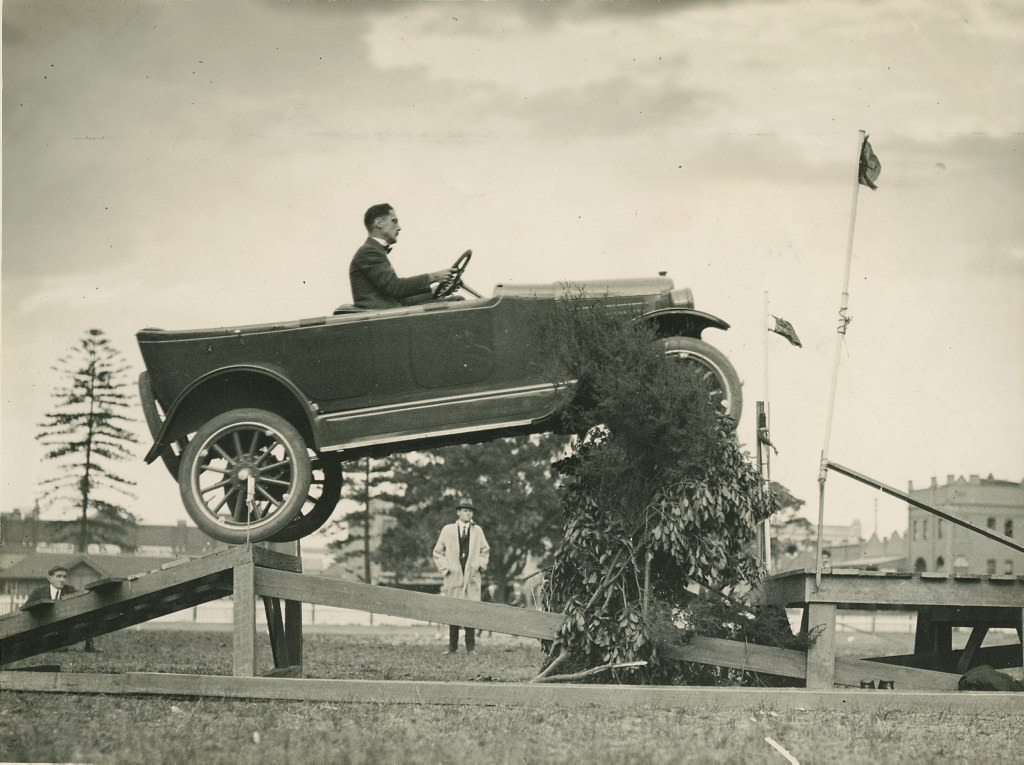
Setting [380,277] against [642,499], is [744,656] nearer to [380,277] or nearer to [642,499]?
[642,499]

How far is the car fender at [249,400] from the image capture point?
310 inches

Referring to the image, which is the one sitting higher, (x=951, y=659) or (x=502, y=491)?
(x=502, y=491)

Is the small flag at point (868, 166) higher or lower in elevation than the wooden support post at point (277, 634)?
higher

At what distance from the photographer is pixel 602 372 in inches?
293

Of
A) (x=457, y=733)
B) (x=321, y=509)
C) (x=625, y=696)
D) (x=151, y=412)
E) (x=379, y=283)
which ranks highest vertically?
(x=379, y=283)

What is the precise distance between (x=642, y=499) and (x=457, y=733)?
2.19m

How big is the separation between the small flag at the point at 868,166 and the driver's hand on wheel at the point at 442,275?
3070 millimetres

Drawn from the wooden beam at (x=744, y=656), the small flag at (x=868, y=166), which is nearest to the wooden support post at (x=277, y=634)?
the wooden beam at (x=744, y=656)

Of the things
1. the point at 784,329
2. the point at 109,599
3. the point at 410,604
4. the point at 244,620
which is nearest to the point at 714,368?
the point at 784,329

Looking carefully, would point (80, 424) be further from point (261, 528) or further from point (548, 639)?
point (548, 639)

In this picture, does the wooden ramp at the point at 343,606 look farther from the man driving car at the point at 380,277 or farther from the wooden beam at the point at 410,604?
the man driving car at the point at 380,277

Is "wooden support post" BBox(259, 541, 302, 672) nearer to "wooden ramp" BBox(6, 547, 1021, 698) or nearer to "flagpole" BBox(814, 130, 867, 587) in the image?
"wooden ramp" BBox(6, 547, 1021, 698)

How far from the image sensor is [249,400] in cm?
812

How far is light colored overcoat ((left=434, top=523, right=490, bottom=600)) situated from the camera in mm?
11070
